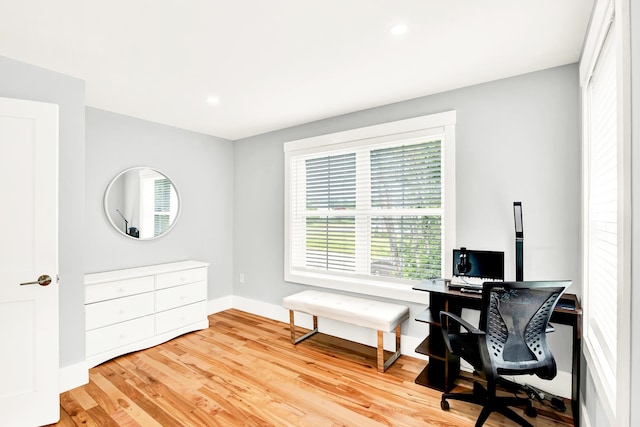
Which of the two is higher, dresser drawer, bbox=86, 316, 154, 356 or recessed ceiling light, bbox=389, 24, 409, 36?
recessed ceiling light, bbox=389, 24, 409, 36

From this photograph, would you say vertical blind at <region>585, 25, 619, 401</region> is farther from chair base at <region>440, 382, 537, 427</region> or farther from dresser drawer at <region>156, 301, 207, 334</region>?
dresser drawer at <region>156, 301, 207, 334</region>

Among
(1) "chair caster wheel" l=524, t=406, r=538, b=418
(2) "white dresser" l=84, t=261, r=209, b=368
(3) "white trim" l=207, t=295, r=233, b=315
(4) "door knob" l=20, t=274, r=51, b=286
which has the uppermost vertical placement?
(4) "door knob" l=20, t=274, r=51, b=286

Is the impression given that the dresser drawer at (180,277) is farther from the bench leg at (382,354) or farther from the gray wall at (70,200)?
the bench leg at (382,354)

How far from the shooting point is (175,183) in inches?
155

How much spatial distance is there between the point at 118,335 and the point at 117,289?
447 mm

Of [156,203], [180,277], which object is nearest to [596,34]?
[180,277]

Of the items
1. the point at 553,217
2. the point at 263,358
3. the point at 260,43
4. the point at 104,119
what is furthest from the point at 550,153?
the point at 104,119

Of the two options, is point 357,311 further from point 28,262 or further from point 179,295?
point 28,262

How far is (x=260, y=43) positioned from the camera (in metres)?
2.03

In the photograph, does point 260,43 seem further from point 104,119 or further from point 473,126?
point 104,119

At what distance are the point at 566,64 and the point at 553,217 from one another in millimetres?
1128

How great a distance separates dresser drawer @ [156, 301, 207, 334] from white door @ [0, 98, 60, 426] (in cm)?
127

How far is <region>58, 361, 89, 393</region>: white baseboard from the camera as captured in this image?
246 cm

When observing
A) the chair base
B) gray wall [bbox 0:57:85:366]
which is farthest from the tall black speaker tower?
gray wall [bbox 0:57:85:366]
